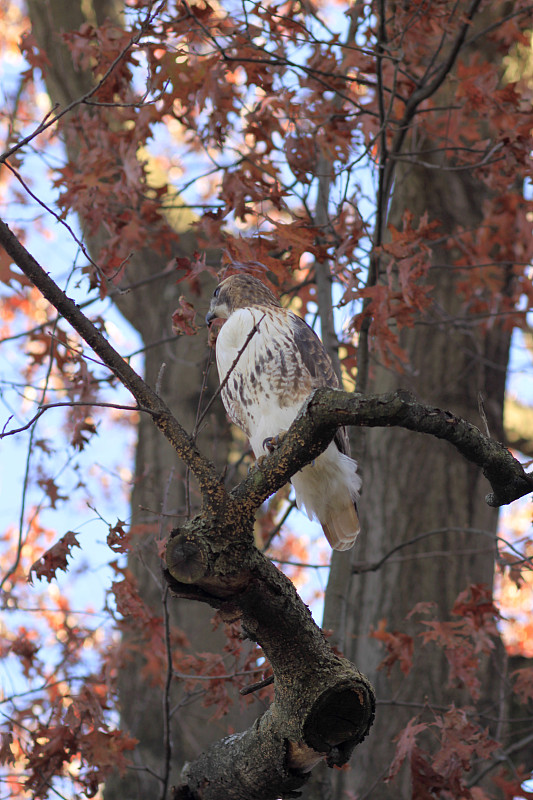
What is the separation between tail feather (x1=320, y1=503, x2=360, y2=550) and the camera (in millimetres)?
3450

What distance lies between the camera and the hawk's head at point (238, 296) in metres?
3.51

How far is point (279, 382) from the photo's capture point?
3123 millimetres

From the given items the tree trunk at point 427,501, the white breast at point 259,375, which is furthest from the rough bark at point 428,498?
the white breast at point 259,375

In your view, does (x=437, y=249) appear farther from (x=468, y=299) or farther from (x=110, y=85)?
(x=110, y=85)

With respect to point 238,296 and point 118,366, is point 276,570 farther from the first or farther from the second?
point 238,296

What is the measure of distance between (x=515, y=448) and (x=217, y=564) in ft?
14.6

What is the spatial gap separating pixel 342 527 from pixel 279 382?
77cm

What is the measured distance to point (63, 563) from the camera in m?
3.08

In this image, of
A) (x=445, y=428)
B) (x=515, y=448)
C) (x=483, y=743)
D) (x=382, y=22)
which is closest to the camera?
(x=445, y=428)

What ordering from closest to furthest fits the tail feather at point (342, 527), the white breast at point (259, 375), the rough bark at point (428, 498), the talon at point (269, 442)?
1. the talon at point (269, 442)
2. the white breast at point (259, 375)
3. the tail feather at point (342, 527)
4. the rough bark at point (428, 498)

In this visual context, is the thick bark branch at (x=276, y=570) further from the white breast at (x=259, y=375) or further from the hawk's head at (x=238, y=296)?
the hawk's head at (x=238, y=296)

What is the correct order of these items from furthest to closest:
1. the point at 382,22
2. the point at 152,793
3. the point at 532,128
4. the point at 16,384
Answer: the point at 152,793 < the point at 16,384 < the point at 532,128 < the point at 382,22

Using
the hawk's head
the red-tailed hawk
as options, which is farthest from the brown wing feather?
the hawk's head

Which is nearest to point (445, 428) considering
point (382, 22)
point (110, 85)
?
point (382, 22)
